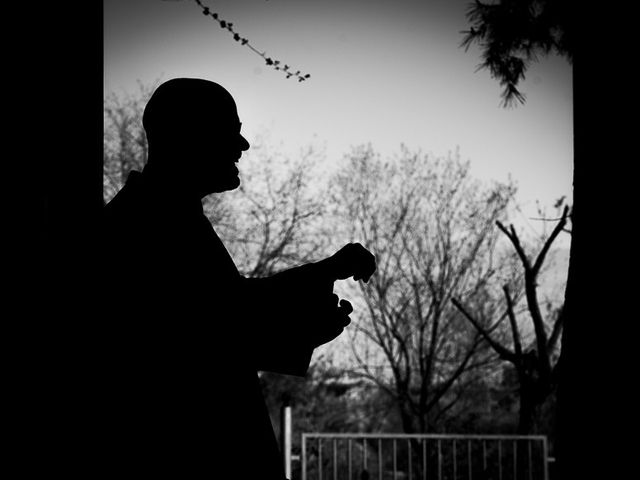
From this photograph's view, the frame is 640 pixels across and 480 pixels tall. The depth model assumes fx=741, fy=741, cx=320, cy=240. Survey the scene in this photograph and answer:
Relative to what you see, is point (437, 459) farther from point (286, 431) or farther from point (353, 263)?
point (353, 263)

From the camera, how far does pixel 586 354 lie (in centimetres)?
209

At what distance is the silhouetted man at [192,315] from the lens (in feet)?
4.27

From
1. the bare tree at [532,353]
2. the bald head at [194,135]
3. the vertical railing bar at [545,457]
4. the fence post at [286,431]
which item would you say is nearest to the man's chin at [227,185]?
the bald head at [194,135]

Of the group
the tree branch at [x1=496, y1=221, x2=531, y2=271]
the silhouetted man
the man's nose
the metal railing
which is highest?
the tree branch at [x1=496, y1=221, x2=531, y2=271]

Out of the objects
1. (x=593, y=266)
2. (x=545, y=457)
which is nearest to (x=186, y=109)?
(x=593, y=266)

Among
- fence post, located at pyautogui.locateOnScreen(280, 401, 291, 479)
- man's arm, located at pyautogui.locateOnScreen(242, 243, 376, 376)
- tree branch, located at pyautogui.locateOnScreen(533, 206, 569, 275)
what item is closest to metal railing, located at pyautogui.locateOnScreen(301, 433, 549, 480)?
fence post, located at pyautogui.locateOnScreen(280, 401, 291, 479)

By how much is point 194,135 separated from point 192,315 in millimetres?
380

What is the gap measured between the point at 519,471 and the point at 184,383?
33.0 ft

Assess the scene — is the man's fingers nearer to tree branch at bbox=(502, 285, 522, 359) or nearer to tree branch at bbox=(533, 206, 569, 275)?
tree branch at bbox=(533, 206, 569, 275)

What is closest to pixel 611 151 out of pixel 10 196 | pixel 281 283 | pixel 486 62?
pixel 281 283

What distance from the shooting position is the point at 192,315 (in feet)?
4.50

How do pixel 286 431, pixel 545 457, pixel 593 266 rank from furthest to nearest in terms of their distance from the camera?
pixel 545 457, pixel 286 431, pixel 593 266

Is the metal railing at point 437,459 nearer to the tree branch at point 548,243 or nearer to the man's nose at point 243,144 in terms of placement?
the tree branch at point 548,243

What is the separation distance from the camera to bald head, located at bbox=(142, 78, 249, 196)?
151 centimetres
